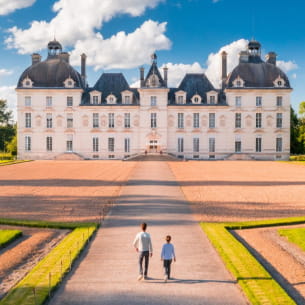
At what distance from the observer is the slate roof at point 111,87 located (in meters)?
59.7

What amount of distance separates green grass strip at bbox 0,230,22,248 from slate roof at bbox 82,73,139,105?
48.4 meters

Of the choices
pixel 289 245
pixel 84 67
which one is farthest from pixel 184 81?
pixel 289 245

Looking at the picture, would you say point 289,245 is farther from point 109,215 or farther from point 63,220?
point 63,220

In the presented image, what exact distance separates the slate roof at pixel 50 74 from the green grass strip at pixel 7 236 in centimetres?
4867

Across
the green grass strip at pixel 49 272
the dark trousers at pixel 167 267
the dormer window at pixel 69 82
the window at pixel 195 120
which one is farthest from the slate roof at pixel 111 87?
the dark trousers at pixel 167 267

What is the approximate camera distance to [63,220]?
1423cm

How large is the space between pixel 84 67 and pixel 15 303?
195 feet

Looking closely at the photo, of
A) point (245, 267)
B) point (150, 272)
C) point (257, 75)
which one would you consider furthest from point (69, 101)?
point (245, 267)

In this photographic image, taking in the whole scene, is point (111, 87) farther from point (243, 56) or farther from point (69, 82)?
point (243, 56)

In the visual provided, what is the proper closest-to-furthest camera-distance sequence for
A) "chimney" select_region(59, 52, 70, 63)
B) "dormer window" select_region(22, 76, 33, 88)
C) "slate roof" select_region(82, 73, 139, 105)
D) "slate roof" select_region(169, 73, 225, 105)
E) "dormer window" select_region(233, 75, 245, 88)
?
"dormer window" select_region(233, 75, 245, 88), "dormer window" select_region(22, 76, 33, 88), "slate roof" select_region(169, 73, 225, 105), "slate roof" select_region(82, 73, 139, 105), "chimney" select_region(59, 52, 70, 63)

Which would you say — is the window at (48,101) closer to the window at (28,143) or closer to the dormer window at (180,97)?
the window at (28,143)

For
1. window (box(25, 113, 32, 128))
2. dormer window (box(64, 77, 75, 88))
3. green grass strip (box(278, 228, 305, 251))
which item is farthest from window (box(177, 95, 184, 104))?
green grass strip (box(278, 228, 305, 251))

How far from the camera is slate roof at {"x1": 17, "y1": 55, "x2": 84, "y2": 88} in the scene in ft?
193

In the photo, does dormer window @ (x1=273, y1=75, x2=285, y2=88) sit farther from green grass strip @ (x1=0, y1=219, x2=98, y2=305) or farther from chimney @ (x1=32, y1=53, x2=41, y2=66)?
green grass strip @ (x1=0, y1=219, x2=98, y2=305)
